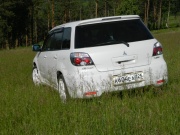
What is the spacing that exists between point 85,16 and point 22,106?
4474 inches

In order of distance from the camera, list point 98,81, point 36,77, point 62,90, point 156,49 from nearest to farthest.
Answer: point 98,81 < point 156,49 < point 62,90 < point 36,77

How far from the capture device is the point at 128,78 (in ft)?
19.2

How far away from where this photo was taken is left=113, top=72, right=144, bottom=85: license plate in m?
5.80

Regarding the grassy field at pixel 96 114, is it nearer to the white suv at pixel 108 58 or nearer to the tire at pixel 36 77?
the white suv at pixel 108 58

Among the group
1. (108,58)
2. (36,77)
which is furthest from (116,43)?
(36,77)

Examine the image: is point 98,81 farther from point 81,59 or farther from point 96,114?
point 96,114

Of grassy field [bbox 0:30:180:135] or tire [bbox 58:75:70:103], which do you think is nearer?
grassy field [bbox 0:30:180:135]

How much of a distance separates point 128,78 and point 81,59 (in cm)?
98

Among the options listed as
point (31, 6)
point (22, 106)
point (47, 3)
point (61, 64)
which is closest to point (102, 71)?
point (61, 64)

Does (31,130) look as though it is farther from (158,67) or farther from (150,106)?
(158,67)

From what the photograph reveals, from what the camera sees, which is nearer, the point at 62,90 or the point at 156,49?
the point at 156,49

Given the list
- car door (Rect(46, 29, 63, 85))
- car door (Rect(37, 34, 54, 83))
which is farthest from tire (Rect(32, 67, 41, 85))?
car door (Rect(46, 29, 63, 85))

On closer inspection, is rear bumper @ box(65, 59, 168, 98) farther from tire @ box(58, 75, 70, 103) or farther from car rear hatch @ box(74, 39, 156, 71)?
tire @ box(58, 75, 70, 103)

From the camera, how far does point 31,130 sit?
448cm
